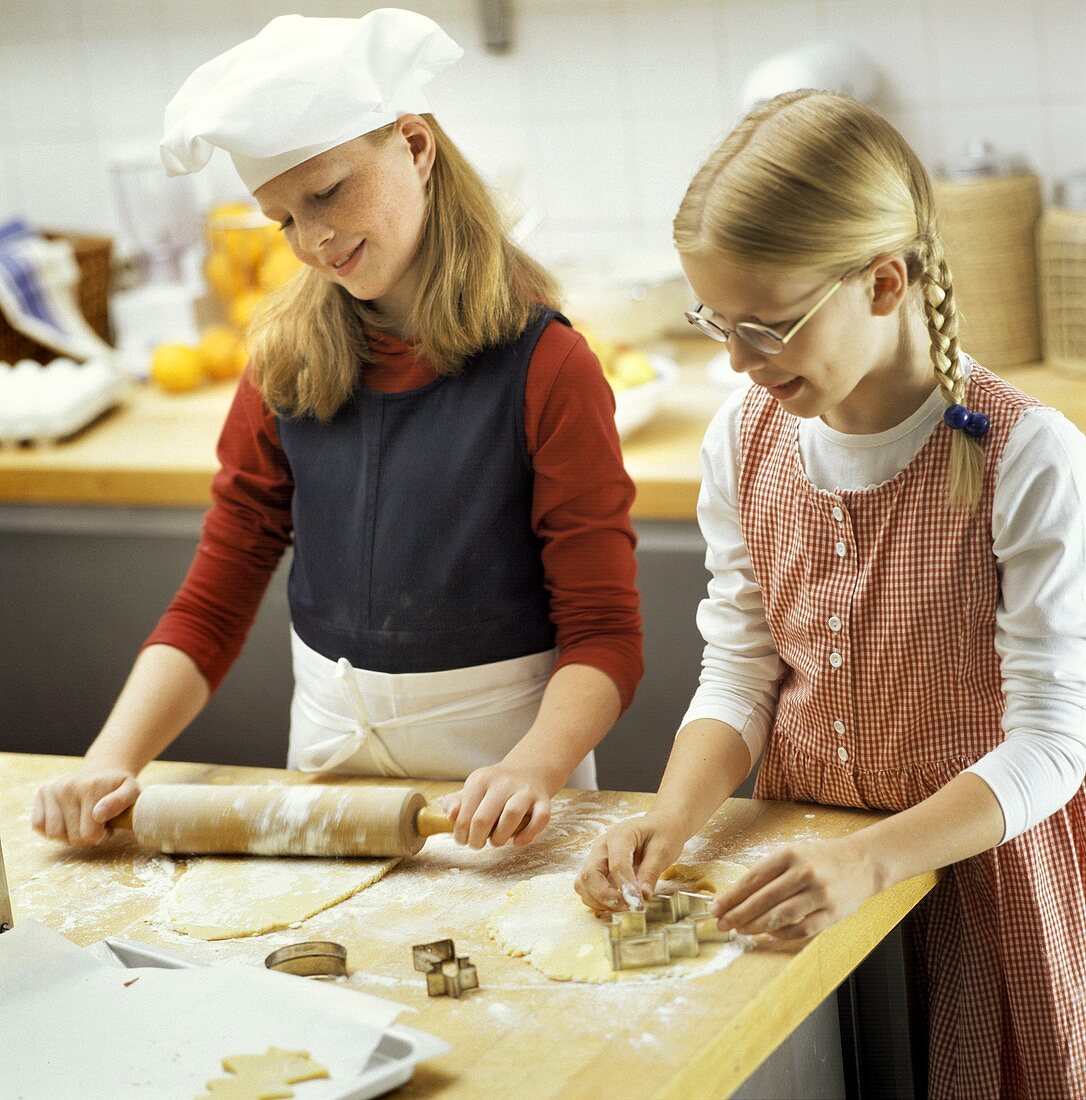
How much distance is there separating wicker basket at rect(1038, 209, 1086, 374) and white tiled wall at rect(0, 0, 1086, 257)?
23cm

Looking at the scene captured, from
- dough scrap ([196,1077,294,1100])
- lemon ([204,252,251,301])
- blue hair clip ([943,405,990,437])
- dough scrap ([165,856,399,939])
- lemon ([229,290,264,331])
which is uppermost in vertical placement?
lemon ([204,252,251,301])

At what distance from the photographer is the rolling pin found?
110cm

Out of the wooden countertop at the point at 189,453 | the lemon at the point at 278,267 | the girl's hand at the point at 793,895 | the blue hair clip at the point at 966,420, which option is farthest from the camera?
the lemon at the point at 278,267

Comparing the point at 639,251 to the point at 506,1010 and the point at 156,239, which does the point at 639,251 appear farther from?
A: the point at 506,1010

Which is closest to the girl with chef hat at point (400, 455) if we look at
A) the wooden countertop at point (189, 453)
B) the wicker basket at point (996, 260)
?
the wooden countertop at point (189, 453)

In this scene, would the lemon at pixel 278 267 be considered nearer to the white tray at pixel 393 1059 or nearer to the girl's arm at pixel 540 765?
the girl's arm at pixel 540 765

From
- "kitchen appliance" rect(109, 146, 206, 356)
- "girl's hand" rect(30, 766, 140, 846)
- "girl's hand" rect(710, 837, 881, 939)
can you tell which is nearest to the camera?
"girl's hand" rect(710, 837, 881, 939)

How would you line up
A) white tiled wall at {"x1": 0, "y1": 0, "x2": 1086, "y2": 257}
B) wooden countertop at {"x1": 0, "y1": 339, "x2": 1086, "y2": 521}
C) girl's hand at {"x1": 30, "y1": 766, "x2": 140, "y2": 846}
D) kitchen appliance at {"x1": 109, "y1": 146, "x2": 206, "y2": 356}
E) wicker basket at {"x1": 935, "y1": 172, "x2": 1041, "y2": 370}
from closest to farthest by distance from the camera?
girl's hand at {"x1": 30, "y1": 766, "x2": 140, "y2": 846} < wooden countertop at {"x1": 0, "y1": 339, "x2": 1086, "y2": 521} < wicker basket at {"x1": 935, "y1": 172, "x2": 1041, "y2": 370} < white tiled wall at {"x1": 0, "y1": 0, "x2": 1086, "y2": 257} < kitchen appliance at {"x1": 109, "y1": 146, "x2": 206, "y2": 356}

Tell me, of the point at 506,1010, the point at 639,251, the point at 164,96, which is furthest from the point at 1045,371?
the point at 164,96

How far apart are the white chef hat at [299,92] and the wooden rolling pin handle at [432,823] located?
1.82 ft

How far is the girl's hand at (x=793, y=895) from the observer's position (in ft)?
2.93

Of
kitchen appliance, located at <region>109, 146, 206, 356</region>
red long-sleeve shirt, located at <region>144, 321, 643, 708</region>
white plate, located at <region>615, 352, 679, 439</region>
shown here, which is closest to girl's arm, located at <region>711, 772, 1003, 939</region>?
red long-sleeve shirt, located at <region>144, 321, 643, 708</region>

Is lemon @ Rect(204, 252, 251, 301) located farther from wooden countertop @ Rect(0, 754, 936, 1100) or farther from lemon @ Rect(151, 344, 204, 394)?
wooden countertop @ Rect(0, 754, 936, 1100)

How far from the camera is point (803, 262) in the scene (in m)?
0.94
